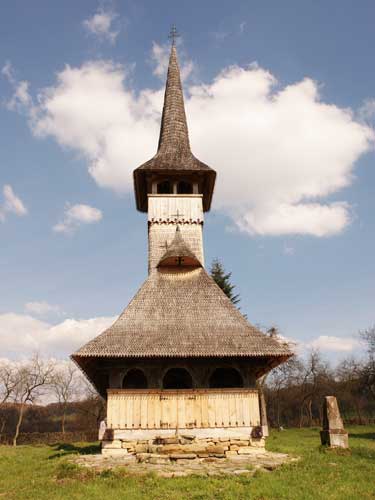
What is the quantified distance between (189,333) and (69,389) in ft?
136

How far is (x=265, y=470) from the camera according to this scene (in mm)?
12570

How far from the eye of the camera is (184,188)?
23141 millimetres

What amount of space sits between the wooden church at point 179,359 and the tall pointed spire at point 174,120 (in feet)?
16.1

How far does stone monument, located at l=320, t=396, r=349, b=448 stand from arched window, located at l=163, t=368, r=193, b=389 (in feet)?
15.9

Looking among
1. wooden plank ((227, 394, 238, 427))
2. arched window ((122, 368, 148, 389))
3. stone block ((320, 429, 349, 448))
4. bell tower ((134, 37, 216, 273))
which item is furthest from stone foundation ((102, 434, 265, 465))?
A: bell tower ((134, 37, 216, 273))

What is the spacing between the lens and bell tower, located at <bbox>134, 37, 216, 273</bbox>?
21.6 meters

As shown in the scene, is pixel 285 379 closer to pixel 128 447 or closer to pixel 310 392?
pixel 310 392

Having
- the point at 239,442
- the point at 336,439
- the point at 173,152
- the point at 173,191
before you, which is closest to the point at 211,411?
the point at 239,442

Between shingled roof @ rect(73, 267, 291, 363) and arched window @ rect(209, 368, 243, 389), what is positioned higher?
shingled roof @ rect(73, 267, 291, 363)

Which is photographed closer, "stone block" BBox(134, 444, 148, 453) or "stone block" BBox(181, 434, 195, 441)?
"stone block" BBox(134, 444, 148, 453)

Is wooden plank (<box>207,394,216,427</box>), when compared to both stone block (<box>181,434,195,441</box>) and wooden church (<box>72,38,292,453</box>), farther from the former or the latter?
stone block (<box>181,434,195,441</box>)

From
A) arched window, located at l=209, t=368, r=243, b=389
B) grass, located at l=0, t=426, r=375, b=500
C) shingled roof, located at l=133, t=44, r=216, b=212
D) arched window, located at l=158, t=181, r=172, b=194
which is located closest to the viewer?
grass, located at l=0, t=426, r=375, b=500

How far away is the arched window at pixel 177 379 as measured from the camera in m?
17.9

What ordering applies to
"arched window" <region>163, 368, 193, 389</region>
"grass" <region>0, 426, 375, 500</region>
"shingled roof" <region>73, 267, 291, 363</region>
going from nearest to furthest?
"grass" <region>0, 426, 375, 500</region> < "shingled roof" <region>73, 267, 291, 363</region> < "arched window" <region>163, 368, 193, 389</region>
